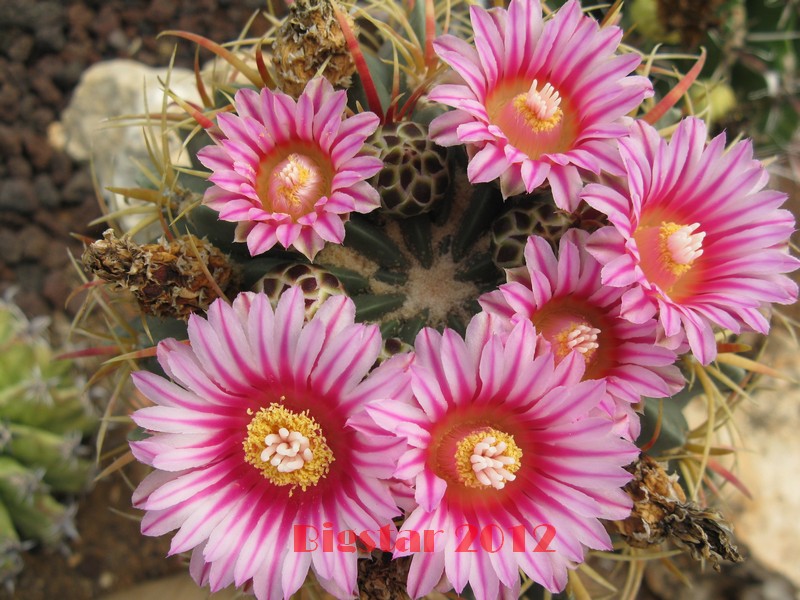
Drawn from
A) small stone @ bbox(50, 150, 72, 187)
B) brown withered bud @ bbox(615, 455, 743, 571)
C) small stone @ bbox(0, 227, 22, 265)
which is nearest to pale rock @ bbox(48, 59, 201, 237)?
small stone @ bbox(50, 150, 72, 187)

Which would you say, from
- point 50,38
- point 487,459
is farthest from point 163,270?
point 50,38

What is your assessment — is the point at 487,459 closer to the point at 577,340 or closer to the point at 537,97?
the point at 577,340

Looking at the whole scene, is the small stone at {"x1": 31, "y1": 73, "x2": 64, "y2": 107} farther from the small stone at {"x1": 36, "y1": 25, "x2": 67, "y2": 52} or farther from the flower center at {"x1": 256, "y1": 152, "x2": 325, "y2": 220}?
the flower center at {"x1": 256, "y1": 152, "x2": 325, "y2": 220}

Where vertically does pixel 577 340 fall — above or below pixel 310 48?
below

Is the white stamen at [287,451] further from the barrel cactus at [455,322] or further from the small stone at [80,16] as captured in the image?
the small stone at [80,16]

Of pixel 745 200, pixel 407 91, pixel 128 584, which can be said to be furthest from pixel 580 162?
pixel 128 584

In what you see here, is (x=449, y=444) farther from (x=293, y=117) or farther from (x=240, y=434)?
(x=293, y=117)
